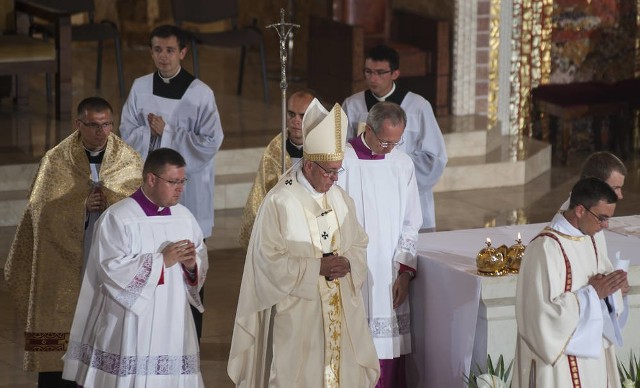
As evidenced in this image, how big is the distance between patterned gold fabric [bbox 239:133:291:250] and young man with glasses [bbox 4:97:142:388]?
532 mm

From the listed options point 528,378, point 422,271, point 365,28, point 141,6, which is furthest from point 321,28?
point 528,378

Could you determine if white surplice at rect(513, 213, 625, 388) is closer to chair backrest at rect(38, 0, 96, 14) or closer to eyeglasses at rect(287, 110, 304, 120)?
eyeglasses at rect(287, 110, 304, 120)

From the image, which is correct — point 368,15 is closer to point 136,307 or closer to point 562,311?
point 136,307

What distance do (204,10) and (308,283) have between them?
25.3 ft

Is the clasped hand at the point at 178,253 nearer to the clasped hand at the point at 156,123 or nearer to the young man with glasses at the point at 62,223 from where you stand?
the young man with glasses at the point at 62,223

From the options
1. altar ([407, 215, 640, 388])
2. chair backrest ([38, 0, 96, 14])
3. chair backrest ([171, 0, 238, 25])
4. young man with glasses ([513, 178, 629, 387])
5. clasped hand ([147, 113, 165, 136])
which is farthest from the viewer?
chair backrest ([171, 0, 238, 25])

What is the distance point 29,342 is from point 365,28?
7.03 meters

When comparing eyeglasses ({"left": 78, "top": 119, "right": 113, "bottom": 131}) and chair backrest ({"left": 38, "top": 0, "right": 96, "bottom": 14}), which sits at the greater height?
chair backrest ({"left": 38, "top": 0, "right": 96, "bottom": 14})

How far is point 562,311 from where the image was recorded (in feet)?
17.6

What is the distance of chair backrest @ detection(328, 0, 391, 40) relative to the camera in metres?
13.1

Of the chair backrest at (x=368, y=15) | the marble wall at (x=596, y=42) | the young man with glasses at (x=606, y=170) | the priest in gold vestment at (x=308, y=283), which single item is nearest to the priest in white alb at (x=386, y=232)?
the priest in gold vestment at (x=308, y=283)

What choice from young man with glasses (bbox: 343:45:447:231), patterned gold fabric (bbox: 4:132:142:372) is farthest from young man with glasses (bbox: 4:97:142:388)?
young man with glasses (bbox: 343:45:447:231)

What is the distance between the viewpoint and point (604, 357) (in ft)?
18.3

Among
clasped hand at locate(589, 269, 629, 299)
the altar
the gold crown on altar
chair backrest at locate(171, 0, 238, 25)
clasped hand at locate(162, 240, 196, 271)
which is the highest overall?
chair backrest at locate(171, 0, 238, 25)
